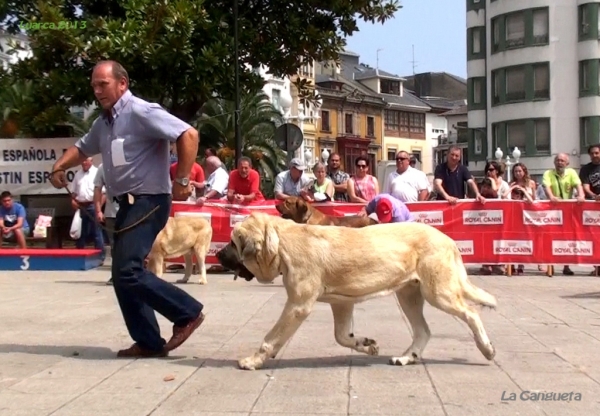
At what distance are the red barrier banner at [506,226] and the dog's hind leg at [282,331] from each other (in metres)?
9.06

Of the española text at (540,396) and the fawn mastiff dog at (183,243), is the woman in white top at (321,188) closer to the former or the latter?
the fawn mastiff dog at (183,243)

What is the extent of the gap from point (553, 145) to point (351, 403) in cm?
5769

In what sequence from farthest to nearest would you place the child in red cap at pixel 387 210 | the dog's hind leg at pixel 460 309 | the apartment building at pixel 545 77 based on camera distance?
the apartment building at pixel 545 77 < the child in red cap at pixel 387 210 < the dog's hind leg at pixel 460 309

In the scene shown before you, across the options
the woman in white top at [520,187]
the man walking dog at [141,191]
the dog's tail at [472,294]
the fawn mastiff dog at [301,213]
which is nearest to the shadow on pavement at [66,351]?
the man walking dog at [141,191]

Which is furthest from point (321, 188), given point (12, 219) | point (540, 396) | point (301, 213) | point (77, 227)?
point (540, 396)

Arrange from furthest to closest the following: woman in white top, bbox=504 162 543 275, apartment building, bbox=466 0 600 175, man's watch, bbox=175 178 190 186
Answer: apartment building, bbox=466 0 600 175
woman in white top, bbox=504 162 543 275
man's watch, bbox=175 178 190 186

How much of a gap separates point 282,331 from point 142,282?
1075 mm

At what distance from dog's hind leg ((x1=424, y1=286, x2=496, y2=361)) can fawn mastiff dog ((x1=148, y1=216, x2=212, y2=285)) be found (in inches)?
270

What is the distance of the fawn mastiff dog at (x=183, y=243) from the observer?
12898 mm

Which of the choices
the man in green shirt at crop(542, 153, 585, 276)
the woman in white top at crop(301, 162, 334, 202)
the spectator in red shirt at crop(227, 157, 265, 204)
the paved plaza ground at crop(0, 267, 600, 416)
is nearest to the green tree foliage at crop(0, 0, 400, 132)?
the spectator in red shirt at crop(227, 157, 265, 204)

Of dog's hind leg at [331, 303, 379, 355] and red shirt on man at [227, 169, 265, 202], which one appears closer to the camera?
dog's hind leg at [331, 303, 379, 355]

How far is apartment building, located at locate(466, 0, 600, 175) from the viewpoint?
2362 inches

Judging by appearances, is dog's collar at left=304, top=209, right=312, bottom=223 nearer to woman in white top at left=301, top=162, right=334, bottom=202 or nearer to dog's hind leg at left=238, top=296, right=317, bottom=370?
woman in white top at left=301, top=162, right=334, bottom=202

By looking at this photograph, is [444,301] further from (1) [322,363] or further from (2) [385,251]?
(1) [322,363]
